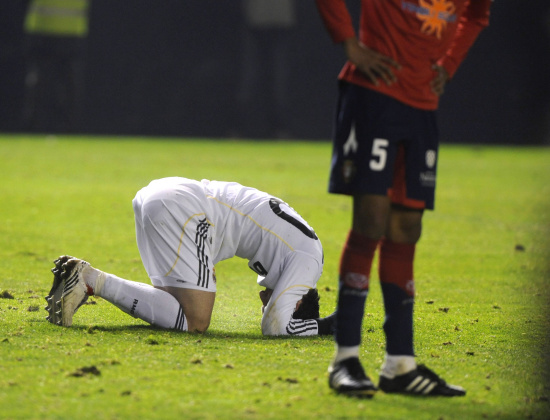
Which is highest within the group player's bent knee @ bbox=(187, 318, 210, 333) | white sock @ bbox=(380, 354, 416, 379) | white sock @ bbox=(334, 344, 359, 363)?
white sock @ bbox=(334, 344, 359, 363)

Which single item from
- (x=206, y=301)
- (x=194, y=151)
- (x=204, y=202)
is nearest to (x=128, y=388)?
(x=206, y=301)

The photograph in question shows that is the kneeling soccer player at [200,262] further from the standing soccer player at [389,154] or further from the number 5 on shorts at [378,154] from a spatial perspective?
the number 5 on shorts at [378,154]

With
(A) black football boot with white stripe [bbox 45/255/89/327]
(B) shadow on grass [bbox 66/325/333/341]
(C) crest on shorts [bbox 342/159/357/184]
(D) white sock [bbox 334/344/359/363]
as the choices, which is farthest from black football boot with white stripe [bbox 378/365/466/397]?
(A) black football boot with white stripe [bbox 45/255/89/327]

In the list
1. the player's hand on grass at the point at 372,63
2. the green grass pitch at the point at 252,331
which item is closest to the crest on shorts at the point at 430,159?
the player's hand on grass at the point at 372,63

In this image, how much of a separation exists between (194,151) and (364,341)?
1090 centimetres

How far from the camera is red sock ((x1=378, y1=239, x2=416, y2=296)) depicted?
2.93m

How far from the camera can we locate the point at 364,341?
3656 mm

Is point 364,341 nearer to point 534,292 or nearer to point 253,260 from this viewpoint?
point 253,260

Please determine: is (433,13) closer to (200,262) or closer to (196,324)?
(200,262)

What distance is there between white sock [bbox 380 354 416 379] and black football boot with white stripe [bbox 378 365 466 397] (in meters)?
0.01

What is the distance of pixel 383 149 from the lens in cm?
279

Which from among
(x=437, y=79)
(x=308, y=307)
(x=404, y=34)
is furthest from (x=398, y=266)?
(x=308, y=307)

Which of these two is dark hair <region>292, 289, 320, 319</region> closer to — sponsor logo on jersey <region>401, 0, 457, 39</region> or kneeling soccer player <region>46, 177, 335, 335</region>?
kneeling soccer player <region>46, 177, 335, 335</region>

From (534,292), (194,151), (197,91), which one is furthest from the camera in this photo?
(197,91)
